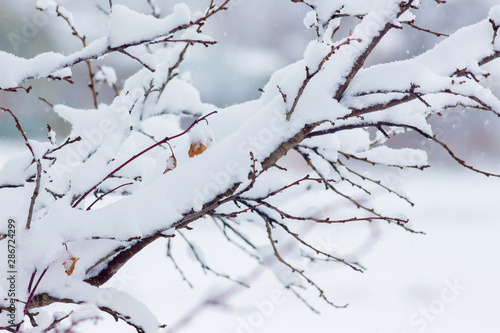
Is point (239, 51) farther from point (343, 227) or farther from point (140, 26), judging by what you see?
point (140, 26)

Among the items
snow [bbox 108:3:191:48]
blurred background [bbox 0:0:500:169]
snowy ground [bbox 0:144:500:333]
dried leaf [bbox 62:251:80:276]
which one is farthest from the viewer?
blurred background [bbox 0:0:500:169]

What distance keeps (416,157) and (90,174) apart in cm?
118

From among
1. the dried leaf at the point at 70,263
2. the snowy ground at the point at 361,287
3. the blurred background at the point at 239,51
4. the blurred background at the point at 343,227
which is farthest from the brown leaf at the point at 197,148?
the blurred background at the point at 239,51

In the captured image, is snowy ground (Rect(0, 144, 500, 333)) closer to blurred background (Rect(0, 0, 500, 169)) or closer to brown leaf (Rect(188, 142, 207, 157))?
brown leaf (Rect(188, 142, 207, 157))

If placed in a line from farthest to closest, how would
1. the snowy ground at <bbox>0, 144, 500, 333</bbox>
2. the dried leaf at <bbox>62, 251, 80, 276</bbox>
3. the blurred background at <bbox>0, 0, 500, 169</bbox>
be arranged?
the blurred background at <bbox>0, 0, 500, 169</bbox> → the snowy ground at <bbox>0, 144, 500, 333</bbox> → the dried leaf at <bbox>62, 251, 80, 276</bbox>

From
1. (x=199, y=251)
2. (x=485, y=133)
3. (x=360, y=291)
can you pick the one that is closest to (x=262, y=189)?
(x=199, y=251)

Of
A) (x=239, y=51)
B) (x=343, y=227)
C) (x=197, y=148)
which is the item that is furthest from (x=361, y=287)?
(x=239, y=51)

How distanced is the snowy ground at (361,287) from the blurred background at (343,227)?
0.02m

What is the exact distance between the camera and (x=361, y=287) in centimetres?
633

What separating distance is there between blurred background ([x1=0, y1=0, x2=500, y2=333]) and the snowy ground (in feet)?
0.08

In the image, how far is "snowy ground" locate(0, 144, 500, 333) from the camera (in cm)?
521

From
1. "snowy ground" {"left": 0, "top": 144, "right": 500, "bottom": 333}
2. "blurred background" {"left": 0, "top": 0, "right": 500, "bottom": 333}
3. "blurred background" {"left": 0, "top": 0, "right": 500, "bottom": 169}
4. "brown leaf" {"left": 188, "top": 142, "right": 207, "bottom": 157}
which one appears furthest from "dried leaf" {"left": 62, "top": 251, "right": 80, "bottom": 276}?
"blurred background" {"left": 0, "top": 0, "right": 500, "bottom": 169}

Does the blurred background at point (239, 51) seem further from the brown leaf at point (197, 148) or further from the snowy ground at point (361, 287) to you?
the brown leaf at point (197, 148)

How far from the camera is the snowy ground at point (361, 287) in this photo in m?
5.21
